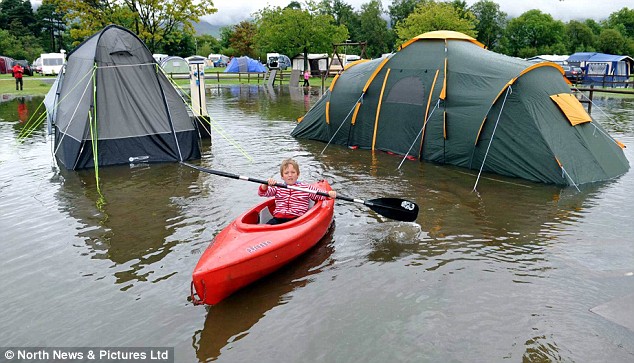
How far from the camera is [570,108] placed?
11.0 metres

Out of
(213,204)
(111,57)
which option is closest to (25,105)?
(111,57)

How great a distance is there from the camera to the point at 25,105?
82.8ft

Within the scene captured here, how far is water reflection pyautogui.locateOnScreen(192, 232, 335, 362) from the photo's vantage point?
5039mm

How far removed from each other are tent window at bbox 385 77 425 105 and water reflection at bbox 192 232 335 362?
253 inches

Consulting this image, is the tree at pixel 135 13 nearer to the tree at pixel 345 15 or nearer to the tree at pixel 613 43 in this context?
the tree at pixel 345 15

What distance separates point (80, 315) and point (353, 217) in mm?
4689

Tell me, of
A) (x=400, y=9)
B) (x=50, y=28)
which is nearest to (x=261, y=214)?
A: (x=400, y=9)

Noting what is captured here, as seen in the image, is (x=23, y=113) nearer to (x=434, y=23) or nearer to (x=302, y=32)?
(x=302, y=32)

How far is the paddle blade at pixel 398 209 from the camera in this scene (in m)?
7.63

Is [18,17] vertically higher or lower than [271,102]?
higher

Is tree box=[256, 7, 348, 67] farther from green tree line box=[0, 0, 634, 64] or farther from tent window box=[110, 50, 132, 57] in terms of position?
tent window box=[110, 50, 132, 57]

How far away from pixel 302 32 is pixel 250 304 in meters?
45.4

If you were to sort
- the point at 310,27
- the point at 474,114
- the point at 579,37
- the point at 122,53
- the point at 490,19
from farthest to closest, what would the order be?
the point at 490,19, the point at 579,37, the point at 310,27, the point at 122,53, the point at 474,114

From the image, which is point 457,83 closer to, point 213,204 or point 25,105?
point 213,204
